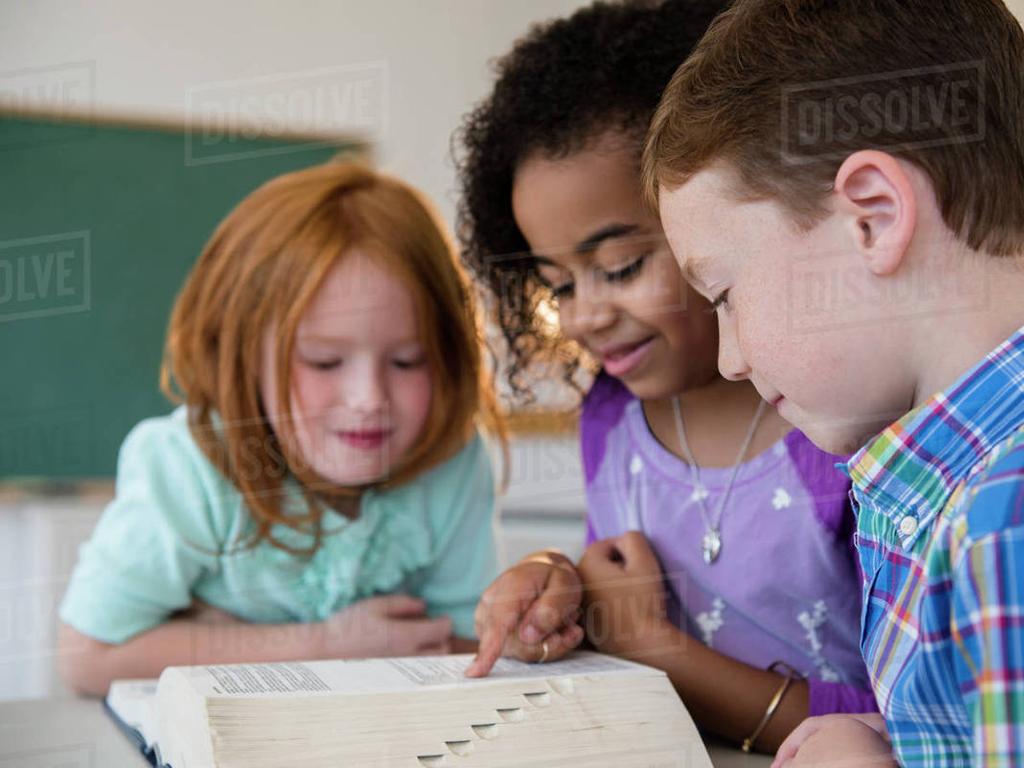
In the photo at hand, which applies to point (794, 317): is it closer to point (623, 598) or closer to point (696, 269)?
point (696, 269)

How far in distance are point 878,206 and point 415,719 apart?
1.30 ft

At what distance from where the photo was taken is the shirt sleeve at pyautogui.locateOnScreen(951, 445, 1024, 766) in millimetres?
431

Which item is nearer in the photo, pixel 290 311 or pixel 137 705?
pixel 137 705

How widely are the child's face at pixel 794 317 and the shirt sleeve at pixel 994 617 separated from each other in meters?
0.13

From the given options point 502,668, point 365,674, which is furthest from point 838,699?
point 365,674

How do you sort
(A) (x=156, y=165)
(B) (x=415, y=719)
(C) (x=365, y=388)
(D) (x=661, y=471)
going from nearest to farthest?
1. (B) (x=415, y=719)
2. (D) (x=661, y=471)
3. (C) (x=365, y=388)
4. (A) (x=156, y=165)

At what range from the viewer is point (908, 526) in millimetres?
571

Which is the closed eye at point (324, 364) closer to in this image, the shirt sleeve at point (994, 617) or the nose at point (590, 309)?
the nose at point (590, 309)

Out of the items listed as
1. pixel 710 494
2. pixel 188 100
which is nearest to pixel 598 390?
pixel 710 494

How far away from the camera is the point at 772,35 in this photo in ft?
2.12

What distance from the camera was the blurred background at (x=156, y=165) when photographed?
2.00 meters

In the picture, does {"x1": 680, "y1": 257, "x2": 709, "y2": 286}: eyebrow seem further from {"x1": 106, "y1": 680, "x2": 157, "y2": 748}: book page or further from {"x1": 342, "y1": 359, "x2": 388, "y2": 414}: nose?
{"x1": 342, "y1": 359, "x2": 388, "y2": 414}: nose

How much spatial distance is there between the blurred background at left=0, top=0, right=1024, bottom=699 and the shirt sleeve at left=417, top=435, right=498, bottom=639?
0.60 meters
